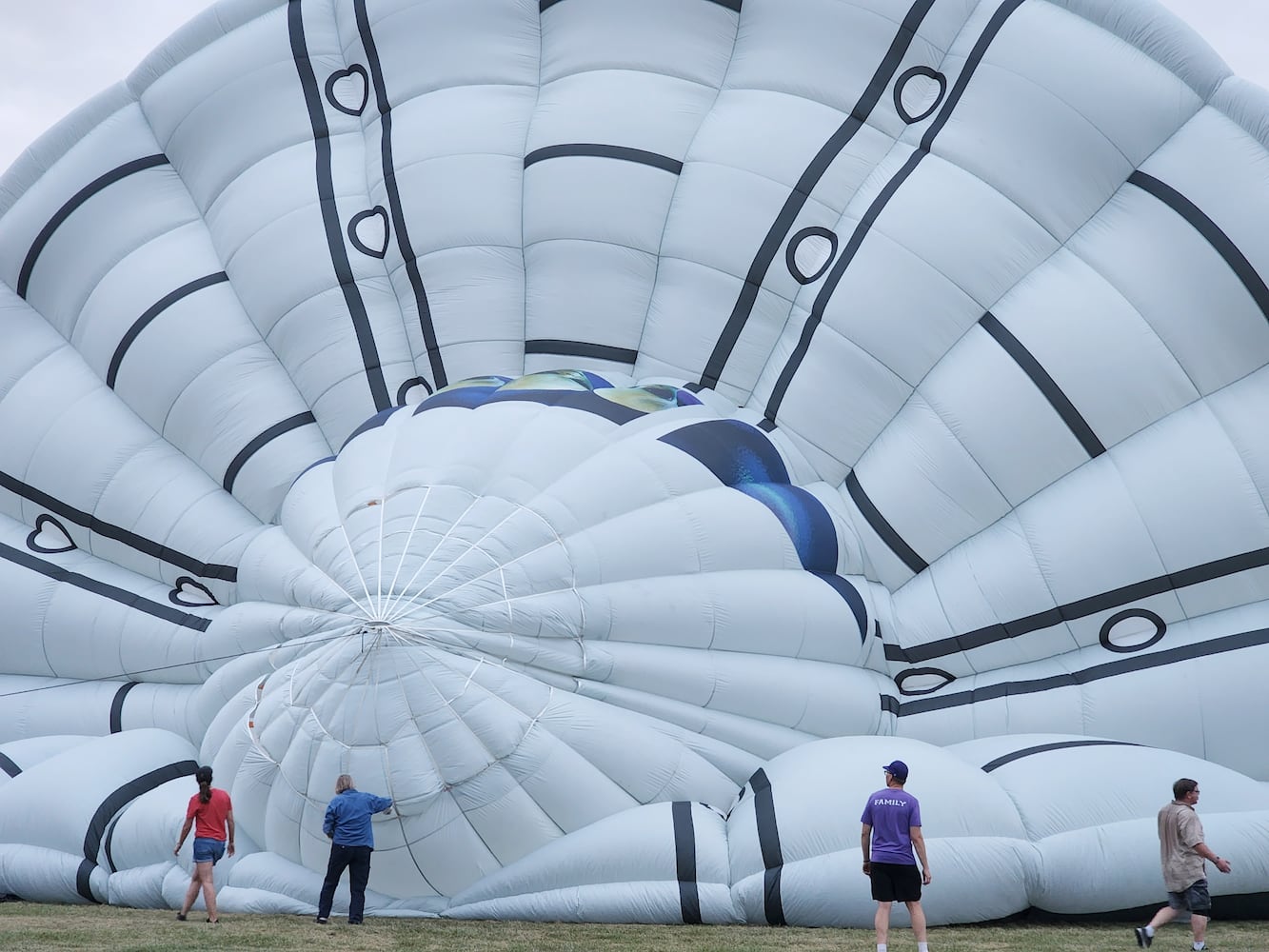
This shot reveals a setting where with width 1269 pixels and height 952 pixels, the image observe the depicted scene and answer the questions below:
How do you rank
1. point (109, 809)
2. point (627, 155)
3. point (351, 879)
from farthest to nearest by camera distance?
1. point (627, 155)
2. point (109, 809)
3. point (351, 879)

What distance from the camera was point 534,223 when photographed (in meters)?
8.32

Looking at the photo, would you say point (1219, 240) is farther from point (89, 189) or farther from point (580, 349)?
point (89, 189)

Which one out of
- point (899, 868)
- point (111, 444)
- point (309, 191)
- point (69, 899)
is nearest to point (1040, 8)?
point (309, 191)

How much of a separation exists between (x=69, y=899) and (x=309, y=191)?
4105 mm

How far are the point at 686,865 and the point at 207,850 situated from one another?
2118mm

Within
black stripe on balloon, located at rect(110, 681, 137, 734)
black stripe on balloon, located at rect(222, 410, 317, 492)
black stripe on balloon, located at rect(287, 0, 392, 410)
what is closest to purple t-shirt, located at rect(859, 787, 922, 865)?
black stripe on balloon, located at rect(287, 0, 392, 410)

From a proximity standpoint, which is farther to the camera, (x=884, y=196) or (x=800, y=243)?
(x=800, y=243)

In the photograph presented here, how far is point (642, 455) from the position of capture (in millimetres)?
6934

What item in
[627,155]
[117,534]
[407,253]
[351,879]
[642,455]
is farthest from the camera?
[117,534]

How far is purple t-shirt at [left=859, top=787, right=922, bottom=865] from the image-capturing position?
538cm

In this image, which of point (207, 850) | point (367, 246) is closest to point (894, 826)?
point (207, 850)

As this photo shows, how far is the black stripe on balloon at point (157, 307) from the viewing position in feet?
28.3

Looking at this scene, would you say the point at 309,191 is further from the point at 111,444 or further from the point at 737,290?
the point at 737,290

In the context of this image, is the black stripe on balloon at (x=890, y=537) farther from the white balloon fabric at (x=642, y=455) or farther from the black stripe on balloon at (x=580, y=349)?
the black stripe on balloon at (x=580, y=349)
